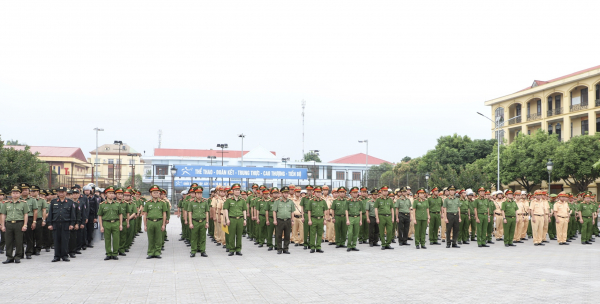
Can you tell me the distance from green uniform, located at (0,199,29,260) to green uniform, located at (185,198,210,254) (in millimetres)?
3814

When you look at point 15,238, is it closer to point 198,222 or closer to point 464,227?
point 198,222

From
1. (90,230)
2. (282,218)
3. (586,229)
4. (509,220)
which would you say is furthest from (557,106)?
(90,230)

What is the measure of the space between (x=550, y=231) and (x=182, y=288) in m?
14.9

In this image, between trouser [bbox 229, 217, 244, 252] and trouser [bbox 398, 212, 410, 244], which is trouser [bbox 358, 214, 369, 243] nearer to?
trouser [bbox 398, 212, 410, 244]

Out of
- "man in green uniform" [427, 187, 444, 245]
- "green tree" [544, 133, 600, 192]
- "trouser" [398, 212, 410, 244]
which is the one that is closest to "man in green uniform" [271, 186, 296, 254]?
"trouser" [398, 212, 410, 244]

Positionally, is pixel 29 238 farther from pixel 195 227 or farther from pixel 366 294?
pixel 366 294

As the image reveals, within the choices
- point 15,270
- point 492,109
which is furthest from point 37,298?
point 492,109

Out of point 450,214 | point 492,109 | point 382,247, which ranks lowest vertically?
point 382,247

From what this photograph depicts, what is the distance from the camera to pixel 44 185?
3044cm

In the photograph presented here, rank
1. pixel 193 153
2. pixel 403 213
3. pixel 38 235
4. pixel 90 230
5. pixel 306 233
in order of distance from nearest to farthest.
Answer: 1. pixel 38 235
2. pixel 306 233
3. pixel 403 213
4. pixel 90 230
5. pixel 193 153

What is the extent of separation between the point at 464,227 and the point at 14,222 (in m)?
12.7

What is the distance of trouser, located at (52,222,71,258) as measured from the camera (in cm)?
1130

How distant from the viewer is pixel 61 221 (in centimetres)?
1140

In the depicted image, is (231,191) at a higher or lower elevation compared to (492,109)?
lower
